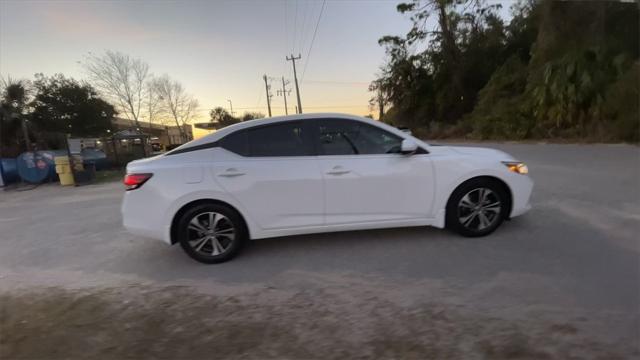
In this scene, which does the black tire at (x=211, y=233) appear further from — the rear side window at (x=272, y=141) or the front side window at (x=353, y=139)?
→ the front side window at (x=353, y=139)

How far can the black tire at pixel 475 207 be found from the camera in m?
4.29

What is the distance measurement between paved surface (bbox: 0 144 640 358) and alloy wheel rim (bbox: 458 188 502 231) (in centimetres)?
19

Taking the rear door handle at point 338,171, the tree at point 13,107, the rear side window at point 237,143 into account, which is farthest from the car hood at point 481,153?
the tree at point 13,107

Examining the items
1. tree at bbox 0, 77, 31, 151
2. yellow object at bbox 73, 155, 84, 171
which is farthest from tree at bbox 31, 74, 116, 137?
yellow object at bbox 73, 155, 84, 171

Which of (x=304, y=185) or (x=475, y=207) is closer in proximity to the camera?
(x=304, y=185)

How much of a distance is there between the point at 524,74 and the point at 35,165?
26687 mm

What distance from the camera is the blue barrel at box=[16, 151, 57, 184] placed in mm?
13922

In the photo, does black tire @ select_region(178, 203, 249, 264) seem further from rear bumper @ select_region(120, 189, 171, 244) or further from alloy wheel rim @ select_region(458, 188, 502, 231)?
alloy wheel rim @ select_region(458, 188, 502, 231)

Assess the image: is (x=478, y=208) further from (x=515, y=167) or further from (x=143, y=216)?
(x=143, y=216)

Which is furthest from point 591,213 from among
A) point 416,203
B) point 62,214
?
point 62,214

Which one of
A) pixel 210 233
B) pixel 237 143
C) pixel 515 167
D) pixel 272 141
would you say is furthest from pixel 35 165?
pixel 515 167

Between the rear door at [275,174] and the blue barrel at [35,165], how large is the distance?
13318mm

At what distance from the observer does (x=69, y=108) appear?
77.4ft

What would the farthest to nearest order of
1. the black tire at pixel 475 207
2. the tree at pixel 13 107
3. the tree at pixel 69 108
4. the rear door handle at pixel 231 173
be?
the tree at pixel 69 108, the tree at pixel 13 107, the black tire at pixel 475 207, the rear door handle at pixel 231 173
